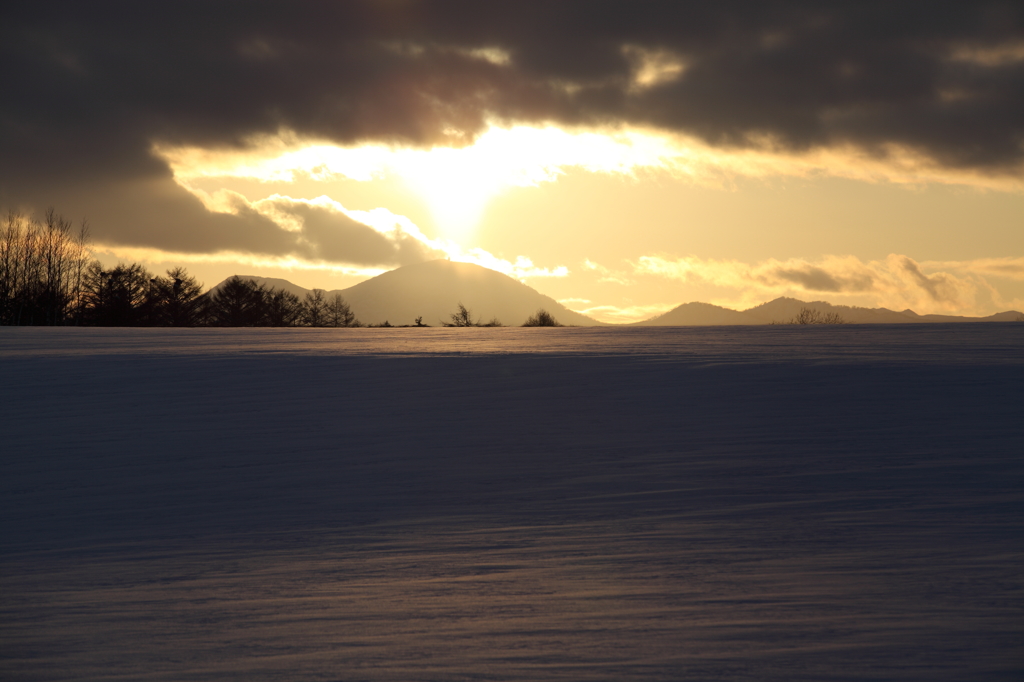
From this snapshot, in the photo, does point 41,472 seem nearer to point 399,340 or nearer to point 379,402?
point 379,402

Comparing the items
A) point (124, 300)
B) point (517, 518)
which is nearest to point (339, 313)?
point (124, 300)

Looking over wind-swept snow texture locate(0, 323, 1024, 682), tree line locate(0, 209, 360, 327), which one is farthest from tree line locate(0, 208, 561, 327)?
wind-swept snow texture locate(0, 323, 1024, 682)

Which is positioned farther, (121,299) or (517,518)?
(121,299)

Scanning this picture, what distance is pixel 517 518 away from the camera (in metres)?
5.84

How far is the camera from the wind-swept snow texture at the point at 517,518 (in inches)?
147

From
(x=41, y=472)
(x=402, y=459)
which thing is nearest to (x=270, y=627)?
(x=402, y=459)

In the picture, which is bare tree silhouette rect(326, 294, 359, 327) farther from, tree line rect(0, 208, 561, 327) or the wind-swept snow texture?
the wind-swept snow texture

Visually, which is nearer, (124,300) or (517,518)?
(517,518)

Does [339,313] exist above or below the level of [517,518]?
above

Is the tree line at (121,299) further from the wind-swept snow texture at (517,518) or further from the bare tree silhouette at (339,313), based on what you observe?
the wind-swept snow texture at (517,518)

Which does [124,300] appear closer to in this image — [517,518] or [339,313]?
[339,313]

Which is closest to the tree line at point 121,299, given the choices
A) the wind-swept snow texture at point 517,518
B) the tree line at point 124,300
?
the tree line at point 124,300

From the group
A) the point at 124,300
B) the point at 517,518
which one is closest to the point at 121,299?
the point at 124,300

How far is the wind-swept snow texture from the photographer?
372 cm
